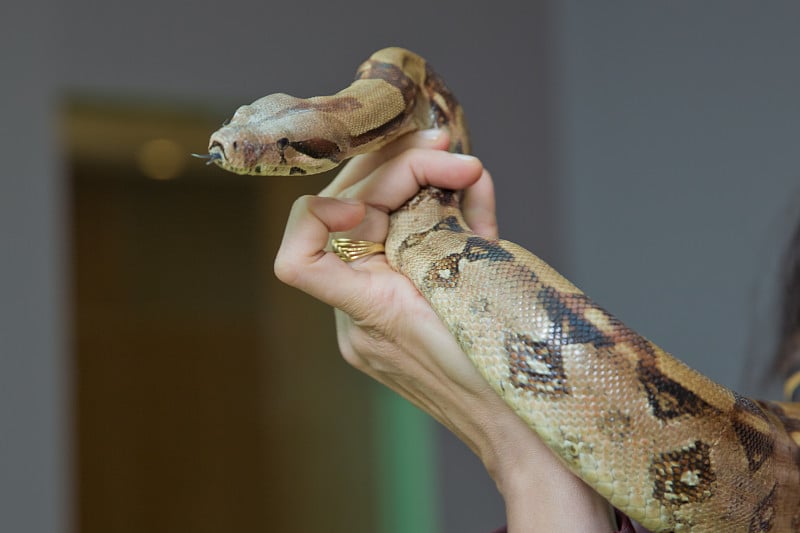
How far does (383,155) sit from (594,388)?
0.64 meters

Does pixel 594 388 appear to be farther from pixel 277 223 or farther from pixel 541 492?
pixel 277 223

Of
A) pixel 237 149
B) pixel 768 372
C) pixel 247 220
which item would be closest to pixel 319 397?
pixel 247 220

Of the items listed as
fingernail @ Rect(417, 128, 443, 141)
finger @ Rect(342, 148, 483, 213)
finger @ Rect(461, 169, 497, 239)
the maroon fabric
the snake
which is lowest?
the maroon fabric

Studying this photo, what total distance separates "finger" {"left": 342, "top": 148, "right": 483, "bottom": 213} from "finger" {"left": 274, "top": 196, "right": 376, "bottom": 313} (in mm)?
128

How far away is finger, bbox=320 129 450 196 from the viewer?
1.73 metres

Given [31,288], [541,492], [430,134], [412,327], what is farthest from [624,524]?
[31,288]

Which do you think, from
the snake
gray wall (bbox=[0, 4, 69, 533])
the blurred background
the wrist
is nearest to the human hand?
the wrist

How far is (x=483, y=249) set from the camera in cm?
148

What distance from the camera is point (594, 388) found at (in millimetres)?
1286

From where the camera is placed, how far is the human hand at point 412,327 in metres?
1.48

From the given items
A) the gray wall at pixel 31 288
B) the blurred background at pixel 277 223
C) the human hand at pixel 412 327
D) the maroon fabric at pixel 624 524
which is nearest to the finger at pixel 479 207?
the human hand at pixel 412 327

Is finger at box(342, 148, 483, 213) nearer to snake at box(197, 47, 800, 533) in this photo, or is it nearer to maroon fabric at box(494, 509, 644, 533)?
snake at box(197, 47, 800, 533)

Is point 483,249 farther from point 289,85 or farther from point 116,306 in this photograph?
point 116,306

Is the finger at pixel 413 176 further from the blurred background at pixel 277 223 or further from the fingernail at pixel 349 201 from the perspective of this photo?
the blurred background at pixel 277 223
